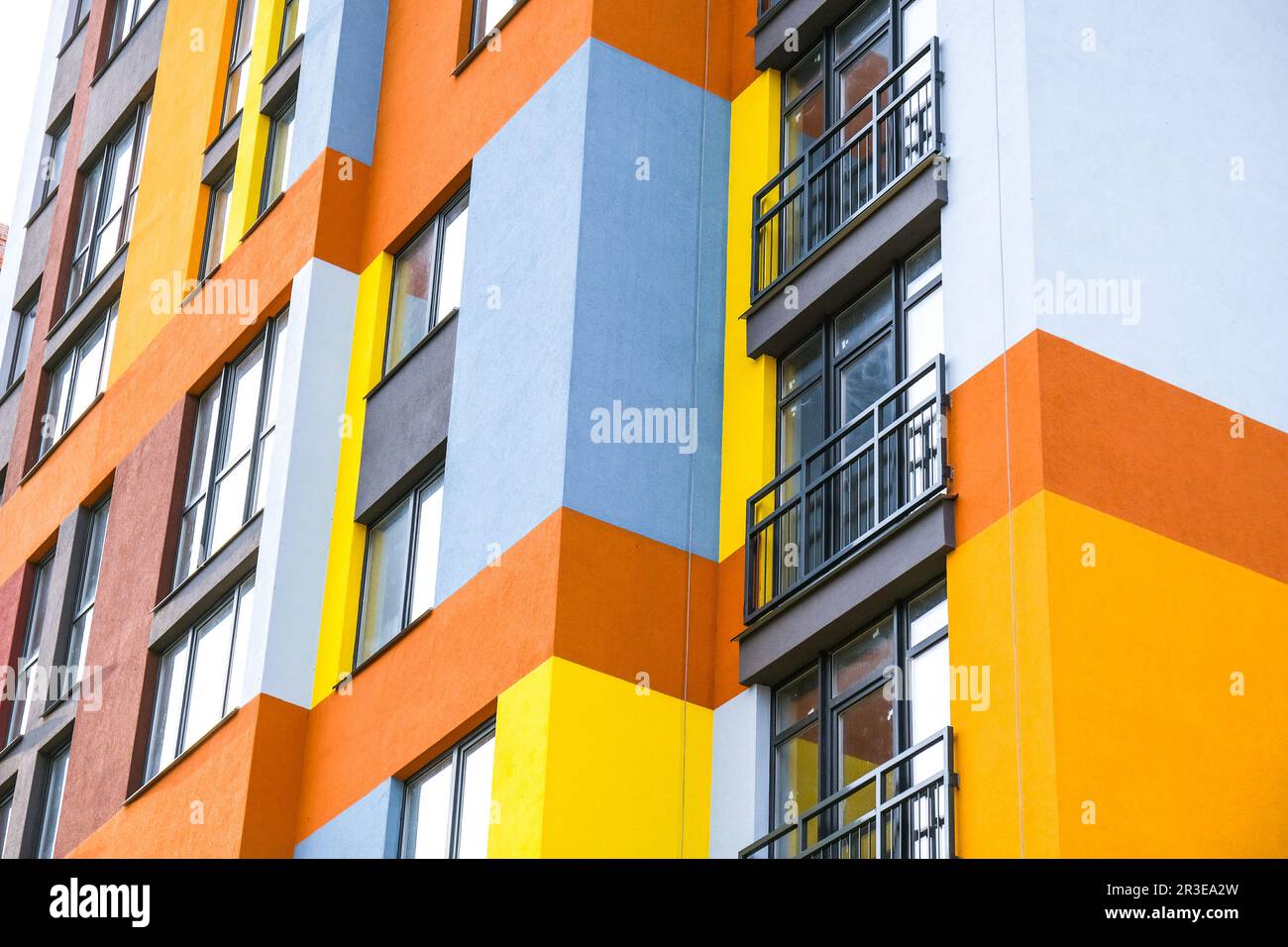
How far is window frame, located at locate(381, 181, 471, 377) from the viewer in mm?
22281

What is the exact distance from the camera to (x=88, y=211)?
110 feet

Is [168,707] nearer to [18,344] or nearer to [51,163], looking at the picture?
[18,344]

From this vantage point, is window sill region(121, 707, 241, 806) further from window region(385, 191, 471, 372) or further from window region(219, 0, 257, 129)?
window region(219, 0, 257, 129)

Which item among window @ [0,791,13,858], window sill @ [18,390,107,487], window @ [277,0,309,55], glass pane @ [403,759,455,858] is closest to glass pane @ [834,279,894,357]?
glass pane @ [403,759,455,858]

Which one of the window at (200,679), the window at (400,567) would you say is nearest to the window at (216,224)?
the window at (200,679)

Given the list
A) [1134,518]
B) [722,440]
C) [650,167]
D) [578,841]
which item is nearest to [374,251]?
[650,167]

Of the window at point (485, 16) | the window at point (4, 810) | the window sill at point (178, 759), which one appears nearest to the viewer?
the window sill at point (178, 759)

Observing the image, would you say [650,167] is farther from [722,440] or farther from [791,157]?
[722,440]

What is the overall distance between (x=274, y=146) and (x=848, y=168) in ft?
33.9

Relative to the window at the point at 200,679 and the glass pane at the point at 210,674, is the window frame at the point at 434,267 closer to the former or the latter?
the window at the point at 200,679

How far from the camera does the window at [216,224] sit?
27281mm

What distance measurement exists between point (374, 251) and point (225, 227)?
411 cm

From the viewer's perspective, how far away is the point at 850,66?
68.1 feet

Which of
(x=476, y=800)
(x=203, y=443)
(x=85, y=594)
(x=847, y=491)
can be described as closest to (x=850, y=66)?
(x=847, y=491)
